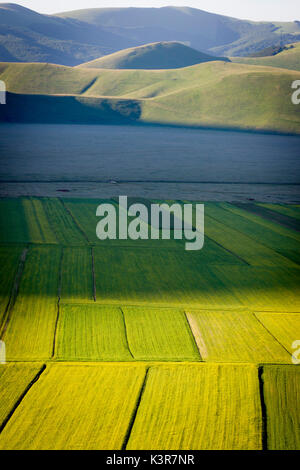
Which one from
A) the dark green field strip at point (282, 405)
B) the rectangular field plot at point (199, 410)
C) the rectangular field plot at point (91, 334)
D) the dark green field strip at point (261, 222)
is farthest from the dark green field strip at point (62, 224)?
the dark green field strip at point (282, 405)

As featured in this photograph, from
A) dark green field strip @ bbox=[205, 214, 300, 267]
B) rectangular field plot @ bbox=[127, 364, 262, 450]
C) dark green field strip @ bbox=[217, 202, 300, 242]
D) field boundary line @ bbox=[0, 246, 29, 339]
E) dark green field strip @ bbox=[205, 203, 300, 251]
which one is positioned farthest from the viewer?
dark green field strip @ bbox=[217, 202, 300, 242]

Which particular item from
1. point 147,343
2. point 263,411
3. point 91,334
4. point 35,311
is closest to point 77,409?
point 147,343

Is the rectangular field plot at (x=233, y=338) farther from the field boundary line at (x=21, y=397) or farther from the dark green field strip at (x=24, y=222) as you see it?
the dark green field strip at (x=24, y=222)

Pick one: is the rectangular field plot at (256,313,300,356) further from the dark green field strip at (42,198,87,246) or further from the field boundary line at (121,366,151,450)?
the dark green field strip at (42,198,87,246)

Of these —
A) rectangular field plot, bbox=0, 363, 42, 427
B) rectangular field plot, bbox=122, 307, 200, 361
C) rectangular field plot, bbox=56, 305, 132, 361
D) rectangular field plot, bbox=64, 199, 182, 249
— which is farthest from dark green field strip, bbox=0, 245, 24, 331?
rectangular field plot, bbox=122, 307, 200, 361

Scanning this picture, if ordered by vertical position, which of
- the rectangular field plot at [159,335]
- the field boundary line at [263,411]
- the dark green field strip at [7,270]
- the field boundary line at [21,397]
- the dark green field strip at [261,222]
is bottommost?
the field boundary line at [263,411]

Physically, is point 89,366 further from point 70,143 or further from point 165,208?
point 70,143

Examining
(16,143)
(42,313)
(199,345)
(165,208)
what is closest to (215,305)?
(199,345)
